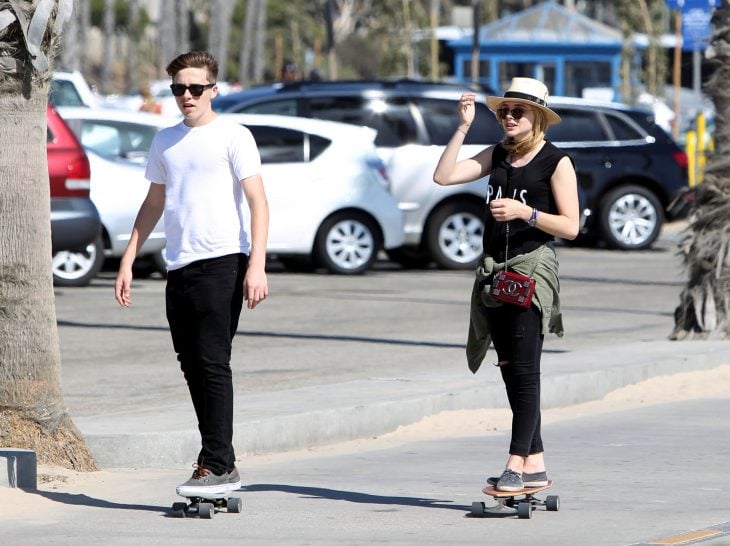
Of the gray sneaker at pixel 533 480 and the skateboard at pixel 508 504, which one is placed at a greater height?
the gray sneaker at pixel 533 480

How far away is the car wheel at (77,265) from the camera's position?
1605cm

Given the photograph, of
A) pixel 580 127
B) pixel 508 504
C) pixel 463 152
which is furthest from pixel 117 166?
pixel 508 504

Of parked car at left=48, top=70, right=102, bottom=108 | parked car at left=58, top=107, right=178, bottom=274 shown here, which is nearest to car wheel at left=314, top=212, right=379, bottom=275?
parked car at left=58, top=107, right=178, bottom=274

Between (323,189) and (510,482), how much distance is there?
36.2 feet

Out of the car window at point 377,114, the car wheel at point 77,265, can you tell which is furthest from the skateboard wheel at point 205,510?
the car window at point 377,114

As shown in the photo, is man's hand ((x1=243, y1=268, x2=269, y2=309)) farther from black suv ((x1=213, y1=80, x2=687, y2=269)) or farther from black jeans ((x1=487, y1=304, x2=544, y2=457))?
black suv ((x1=213, y1=80, x2=687, y2=269))

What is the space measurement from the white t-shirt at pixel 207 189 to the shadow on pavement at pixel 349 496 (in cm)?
120

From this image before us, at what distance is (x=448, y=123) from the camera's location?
61.5 feet

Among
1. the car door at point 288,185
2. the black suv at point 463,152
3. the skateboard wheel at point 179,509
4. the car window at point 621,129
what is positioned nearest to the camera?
the skateboard wheel at point 179,509

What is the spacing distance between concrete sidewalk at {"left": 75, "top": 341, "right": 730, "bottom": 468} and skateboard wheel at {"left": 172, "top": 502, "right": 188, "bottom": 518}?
120 cm

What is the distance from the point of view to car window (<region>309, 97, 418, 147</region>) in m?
18.8

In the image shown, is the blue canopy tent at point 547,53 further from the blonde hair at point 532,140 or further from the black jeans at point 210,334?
the black jeans at point 210,334

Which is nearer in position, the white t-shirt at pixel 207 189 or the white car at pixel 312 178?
the white t-shirt at pixel 207 189

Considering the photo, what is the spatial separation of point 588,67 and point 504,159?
40201mm
